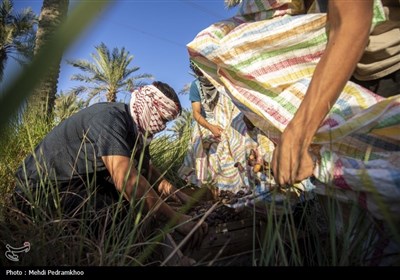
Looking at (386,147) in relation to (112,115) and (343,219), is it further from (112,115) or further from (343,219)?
(112,115)

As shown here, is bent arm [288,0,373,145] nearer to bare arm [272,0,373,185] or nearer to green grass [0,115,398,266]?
bare arm [272,0,373,185]


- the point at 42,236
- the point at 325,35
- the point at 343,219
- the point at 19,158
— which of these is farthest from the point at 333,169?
the point at 19,158

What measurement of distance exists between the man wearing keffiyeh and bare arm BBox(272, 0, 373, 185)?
2.24ft

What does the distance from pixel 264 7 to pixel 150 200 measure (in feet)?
3.12

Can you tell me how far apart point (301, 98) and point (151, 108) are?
3.46ft

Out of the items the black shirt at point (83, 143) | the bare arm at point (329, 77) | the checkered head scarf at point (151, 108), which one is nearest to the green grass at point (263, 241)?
the bare arm at point (329, 77)

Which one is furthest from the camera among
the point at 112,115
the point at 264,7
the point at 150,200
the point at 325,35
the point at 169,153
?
the point at 169,153

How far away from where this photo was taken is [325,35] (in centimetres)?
105

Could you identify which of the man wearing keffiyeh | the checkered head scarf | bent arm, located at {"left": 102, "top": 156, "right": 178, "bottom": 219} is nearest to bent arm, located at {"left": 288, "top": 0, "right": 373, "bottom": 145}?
the man wearing keffiyeh

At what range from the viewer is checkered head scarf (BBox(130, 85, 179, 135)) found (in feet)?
6.30

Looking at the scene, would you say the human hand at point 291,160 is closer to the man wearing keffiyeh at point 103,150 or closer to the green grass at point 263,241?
the green grass at point 263,241

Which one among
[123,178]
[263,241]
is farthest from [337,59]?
[123,178]

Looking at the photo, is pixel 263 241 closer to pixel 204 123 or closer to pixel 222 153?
pixel 222 153

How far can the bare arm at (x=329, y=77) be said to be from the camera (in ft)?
2.56
